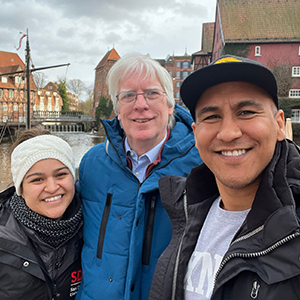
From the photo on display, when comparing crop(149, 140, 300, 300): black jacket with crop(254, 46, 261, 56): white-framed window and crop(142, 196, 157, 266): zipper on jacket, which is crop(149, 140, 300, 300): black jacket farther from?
crop(254, 46, 261, 56): white-framed window

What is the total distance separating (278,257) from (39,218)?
1.51 meters

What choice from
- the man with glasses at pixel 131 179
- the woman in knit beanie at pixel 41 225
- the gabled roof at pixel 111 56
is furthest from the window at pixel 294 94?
the gabled roof at pixel 111 56

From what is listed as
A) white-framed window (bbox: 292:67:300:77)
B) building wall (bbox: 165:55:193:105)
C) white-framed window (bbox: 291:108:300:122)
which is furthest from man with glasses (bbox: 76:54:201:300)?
building wall (bbox: 165:55:193:105)

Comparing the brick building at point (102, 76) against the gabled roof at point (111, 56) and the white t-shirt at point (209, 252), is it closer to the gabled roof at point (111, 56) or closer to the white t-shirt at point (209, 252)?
the gabled roof at point (111, 56)

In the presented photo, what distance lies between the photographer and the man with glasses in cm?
183

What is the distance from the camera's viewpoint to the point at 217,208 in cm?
145

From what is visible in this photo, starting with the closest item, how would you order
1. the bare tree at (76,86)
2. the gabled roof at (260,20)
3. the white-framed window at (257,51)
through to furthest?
1. the white-framed window at (257,51)
2. the gabled roof at (260,20)
3. the bare tree at (76,86)

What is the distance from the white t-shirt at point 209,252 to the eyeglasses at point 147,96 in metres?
1.01

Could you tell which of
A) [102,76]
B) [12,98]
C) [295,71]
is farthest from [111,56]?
[295,71]

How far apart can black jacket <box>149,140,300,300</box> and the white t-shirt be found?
0.12 ft

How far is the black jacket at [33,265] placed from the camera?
179 centimetres

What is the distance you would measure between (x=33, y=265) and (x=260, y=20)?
3253 cm

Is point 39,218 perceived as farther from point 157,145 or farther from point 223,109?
point 223,109

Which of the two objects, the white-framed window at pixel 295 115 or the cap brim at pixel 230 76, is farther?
the white-framed window at pixel 295 115
